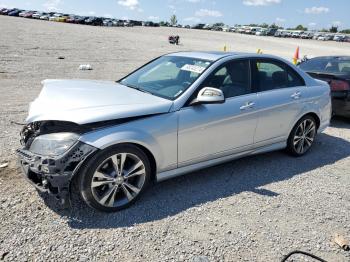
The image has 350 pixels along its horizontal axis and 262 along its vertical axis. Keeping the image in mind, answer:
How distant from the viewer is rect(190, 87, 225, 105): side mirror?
13.0 ft

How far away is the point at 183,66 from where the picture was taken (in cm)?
466

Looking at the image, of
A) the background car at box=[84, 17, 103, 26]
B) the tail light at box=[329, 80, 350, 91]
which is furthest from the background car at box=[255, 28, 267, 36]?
the tail light at box=[329, 80, 350, 91]

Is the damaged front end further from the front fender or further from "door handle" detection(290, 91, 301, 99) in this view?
"door handle" detection(290, 91, 301, 99)

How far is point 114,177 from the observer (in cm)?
363

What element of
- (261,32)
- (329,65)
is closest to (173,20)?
(261,32)

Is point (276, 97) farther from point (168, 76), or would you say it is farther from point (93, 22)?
point (93, 22)

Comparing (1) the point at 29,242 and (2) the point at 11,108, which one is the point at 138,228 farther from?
(2) the point at 11,108

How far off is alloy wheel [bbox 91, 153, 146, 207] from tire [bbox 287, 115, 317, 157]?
8.91 feet

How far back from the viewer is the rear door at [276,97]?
4836 millimetres

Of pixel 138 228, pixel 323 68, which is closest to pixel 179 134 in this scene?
pixel 138 228

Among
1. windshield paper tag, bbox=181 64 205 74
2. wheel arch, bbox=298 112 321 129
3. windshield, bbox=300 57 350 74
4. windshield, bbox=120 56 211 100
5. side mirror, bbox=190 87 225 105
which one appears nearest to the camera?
side mirror, bbox=190 87 225 105

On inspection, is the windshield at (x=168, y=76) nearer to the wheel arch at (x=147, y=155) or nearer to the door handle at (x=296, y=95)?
the wheel arch at (x=147, y=155)

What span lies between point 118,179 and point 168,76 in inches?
65.3

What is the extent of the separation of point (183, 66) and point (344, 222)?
266cm
